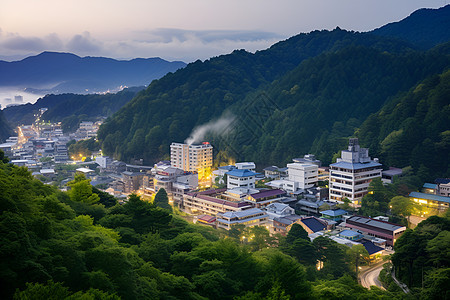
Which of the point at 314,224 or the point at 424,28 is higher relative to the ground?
the point at 424,28

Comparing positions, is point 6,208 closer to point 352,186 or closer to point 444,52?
point 352,186

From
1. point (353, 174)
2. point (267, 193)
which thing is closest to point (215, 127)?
point (267, 193)

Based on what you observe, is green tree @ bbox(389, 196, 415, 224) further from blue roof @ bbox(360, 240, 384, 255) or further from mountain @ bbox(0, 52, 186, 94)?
mountain @ bbox(0, 52, 186, 94)

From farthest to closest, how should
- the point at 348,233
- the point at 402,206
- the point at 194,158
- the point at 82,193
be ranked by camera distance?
the point at 194,158, the point at 402,206, the point at 348,233, the point at 82,193

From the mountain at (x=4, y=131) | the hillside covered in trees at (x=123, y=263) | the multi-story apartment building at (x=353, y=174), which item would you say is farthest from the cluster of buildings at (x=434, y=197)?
the mountain at (x=4, y=131)

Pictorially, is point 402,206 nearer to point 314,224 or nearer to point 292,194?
point 314,224

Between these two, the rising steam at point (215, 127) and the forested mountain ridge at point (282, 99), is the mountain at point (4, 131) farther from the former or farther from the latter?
the rising steam at point (215, 127)
